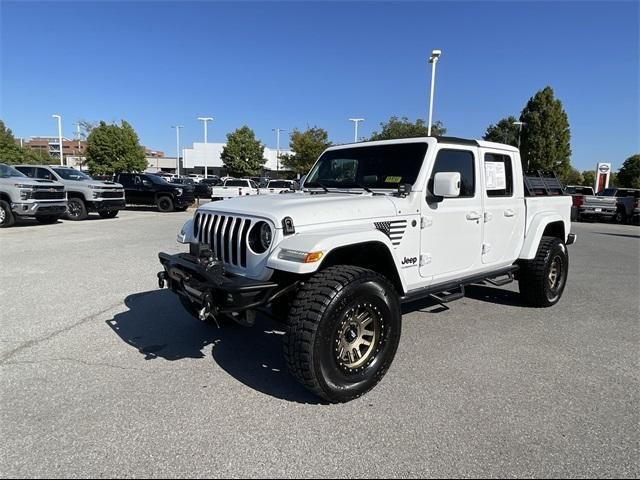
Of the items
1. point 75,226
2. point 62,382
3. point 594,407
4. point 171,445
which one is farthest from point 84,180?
point 594,407

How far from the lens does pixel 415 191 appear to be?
12.4 feet

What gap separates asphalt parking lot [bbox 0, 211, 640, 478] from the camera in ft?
7.94

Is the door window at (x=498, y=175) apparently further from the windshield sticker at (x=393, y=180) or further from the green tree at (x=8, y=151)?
the green tree at (x=8, y=151)

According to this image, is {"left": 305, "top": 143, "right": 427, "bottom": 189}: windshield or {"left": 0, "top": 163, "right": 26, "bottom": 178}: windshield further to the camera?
{"left": 0, "top": 163, "right": 26, "bottom": 178}: windshield

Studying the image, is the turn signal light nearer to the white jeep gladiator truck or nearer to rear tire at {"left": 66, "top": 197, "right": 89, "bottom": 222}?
the white jeep gladiator truck

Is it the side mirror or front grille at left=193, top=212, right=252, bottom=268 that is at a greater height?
the side mirror

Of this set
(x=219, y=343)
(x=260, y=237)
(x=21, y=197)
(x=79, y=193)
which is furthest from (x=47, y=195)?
(x=260, y=237)

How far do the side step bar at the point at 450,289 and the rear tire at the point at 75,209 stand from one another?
14197 mm

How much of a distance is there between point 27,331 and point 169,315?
1358 millimetres

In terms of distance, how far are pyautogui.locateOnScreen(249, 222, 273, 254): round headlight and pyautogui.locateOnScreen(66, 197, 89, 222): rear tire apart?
45.3 feet

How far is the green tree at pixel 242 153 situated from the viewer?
1993 inches

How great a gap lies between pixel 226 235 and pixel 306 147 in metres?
40.2

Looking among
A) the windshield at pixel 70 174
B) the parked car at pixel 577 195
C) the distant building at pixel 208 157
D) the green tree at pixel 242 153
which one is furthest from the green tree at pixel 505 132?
the windshield at pixel 70 174

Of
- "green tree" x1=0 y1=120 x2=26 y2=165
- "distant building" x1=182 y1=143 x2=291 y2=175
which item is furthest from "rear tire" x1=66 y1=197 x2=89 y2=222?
"distant building" x1=182 y1=143 x2=291 y2=175
